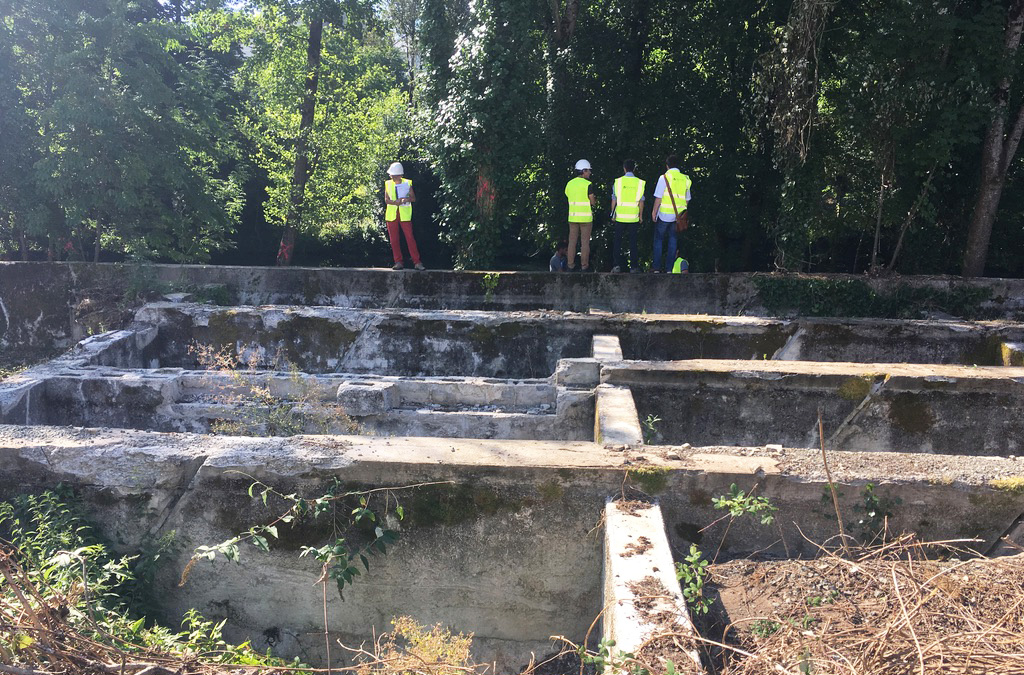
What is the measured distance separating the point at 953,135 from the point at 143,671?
968cm

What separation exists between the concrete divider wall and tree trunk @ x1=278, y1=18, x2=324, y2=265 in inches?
310

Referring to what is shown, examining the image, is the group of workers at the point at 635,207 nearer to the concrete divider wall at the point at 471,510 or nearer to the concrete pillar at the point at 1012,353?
the concrete pillar at the point at 1012,353

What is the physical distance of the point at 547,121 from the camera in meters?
11.0

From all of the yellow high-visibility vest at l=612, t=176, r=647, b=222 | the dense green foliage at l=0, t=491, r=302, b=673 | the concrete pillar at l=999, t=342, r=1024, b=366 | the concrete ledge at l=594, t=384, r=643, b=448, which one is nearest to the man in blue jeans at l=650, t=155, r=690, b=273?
the yellow high-visibility vest at l=612, t=176, r=647, b=222

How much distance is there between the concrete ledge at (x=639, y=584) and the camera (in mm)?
2666

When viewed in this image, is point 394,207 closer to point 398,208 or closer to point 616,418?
point 398,208

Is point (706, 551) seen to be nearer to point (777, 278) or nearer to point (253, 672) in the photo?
point (253, 672)

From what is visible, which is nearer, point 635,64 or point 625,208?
point 625,208

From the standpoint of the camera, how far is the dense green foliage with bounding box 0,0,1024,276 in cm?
895

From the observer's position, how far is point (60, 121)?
29.6ft

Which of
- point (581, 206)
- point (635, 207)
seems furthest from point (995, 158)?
point (581, 206)

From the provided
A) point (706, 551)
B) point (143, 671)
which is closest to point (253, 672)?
point (143, 671)

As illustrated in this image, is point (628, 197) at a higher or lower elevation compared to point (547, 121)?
lower

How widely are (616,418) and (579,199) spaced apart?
547 centimetres
